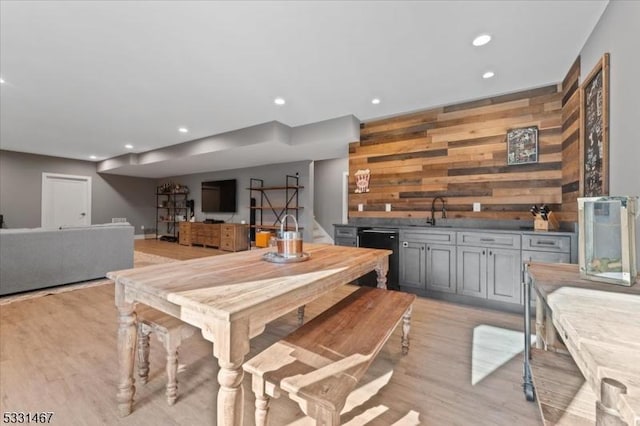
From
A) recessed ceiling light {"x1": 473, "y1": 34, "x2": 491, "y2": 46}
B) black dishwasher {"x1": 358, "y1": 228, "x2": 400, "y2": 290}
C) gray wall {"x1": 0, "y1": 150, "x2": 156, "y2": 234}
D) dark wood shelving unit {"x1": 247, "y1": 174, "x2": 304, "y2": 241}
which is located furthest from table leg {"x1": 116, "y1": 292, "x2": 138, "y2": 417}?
gray wall {"x1": 0, "y1": 150, "x2": 156, "y2": 234}

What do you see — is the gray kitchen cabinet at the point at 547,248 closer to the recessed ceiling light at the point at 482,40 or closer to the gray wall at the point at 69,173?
the recessed ceiling light at the point at 482,40

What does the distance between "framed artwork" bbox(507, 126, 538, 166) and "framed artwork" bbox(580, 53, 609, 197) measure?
75 cm

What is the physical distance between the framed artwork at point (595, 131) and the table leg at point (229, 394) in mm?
2714

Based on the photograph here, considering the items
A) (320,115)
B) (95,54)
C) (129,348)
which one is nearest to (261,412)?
(129,348)

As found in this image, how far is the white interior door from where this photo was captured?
741 cm

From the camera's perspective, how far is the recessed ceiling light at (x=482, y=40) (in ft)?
7.49

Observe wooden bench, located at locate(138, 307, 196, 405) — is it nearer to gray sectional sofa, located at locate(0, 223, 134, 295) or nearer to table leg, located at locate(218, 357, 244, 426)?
table leg, located at locate(218, 357, 244, 426)

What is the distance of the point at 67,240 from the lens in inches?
146

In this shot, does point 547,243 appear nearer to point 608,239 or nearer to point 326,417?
point 608,239

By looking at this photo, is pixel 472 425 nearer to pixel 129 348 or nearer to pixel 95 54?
pixel 129 348

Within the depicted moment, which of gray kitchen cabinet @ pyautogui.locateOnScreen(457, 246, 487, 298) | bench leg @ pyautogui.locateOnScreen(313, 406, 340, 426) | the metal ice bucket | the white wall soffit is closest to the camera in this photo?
bench leg @ pyautogui.locateOnScreen(313, 406, 340, 426)

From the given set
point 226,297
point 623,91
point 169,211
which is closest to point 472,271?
point 623,91

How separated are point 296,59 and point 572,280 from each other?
2702 mm

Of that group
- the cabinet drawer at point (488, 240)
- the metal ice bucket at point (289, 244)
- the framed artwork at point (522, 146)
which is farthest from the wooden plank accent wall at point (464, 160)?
the metal ice bucket at point (289, 244)
